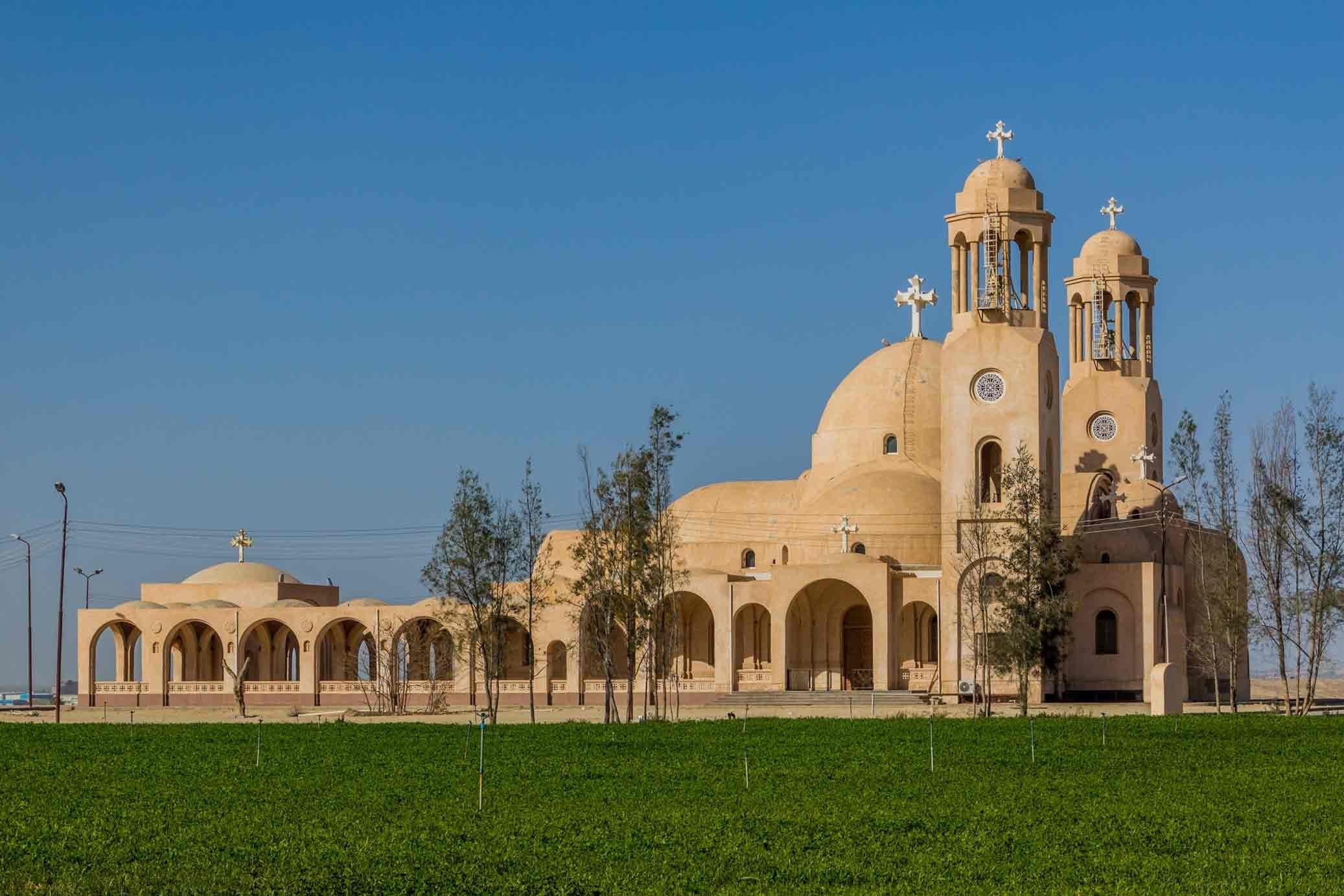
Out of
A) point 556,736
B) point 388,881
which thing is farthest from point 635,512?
point 388,881

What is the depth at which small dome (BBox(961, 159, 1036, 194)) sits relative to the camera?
2368 inches

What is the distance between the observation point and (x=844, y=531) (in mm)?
63688

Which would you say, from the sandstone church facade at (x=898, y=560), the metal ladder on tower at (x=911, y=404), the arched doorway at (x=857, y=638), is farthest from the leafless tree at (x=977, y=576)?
the metal ladder on tower at (x=911, y=404)

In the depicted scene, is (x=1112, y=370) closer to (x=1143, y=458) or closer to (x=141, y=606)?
(x=1143, y=458)

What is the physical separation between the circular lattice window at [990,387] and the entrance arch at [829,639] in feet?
27.0

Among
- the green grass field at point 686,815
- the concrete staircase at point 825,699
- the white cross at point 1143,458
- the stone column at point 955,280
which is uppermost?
the stone column at point 955,280

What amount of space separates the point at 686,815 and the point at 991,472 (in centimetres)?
3813

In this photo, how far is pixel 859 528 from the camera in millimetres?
65062

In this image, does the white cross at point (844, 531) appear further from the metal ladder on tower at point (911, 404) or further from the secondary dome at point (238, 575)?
the secondary dome at point (238, 575)

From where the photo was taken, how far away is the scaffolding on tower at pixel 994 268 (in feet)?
195

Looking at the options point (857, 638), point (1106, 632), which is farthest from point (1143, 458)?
point (857, 638)

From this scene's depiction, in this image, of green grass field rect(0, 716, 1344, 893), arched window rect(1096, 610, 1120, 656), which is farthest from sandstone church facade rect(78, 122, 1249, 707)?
green grass field rect(0, 716, 1344, 893)

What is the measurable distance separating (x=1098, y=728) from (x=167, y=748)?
18410mm

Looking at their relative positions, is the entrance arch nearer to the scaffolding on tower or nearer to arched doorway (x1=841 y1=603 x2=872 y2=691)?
arched doorway (x1=841 y1=603 x2=872 y2=691)
